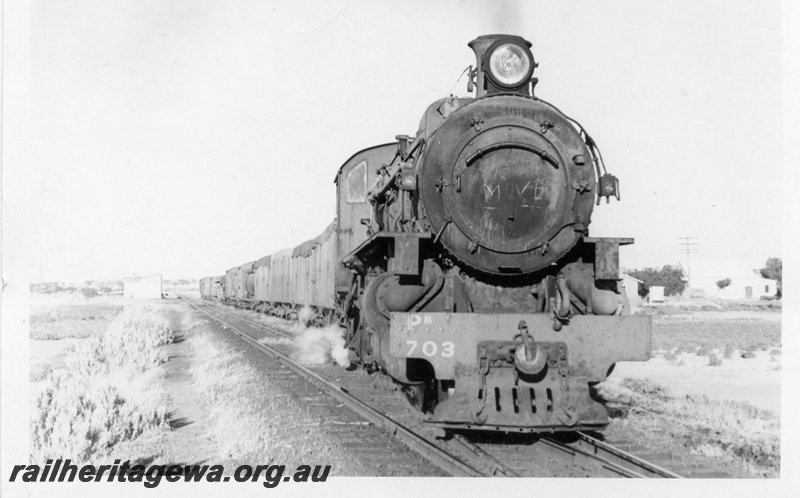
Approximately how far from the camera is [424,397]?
7137mm

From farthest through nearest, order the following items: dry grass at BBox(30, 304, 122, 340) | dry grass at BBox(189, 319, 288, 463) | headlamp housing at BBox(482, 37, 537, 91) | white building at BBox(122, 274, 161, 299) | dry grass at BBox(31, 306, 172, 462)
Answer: white building at BBox(122, 274, 161, 299) < dry grass at BBox(30, 304, 122, 340) < headlamp housing at BBox(482, 37, 537, 91) < dry grass at BBox(31, 306, 172, 462) < dry grass at BBox(189, 319, 288, 463)

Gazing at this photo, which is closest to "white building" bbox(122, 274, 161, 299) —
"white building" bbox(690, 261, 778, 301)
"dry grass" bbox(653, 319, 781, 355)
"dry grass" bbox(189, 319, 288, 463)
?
"white building" bbox(690, 261, 778, 301)

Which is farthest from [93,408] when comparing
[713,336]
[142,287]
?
[142,287]

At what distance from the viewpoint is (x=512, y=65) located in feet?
22.0

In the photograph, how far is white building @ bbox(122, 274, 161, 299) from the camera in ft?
183

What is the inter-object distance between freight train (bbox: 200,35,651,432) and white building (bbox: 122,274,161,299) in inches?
2054

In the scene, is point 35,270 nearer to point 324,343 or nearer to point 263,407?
point 263,407

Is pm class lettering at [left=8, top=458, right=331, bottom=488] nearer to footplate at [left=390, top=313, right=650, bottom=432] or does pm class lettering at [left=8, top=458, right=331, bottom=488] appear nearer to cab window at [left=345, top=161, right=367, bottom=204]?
footplate at [left=390, top=313, right=650, bottom=432]

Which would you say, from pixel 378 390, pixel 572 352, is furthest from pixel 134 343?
pixel 572 352

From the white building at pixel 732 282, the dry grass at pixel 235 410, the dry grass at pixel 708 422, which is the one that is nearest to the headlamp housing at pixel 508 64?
the dry grass at pixel 708 422

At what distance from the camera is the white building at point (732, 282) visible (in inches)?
1517

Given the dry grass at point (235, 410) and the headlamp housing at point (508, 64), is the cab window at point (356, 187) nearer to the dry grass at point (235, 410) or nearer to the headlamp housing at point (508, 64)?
the dry grass at point (235, 410)

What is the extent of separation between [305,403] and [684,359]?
8.62 meters

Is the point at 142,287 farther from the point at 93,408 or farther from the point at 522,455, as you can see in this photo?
the point at 522,455
